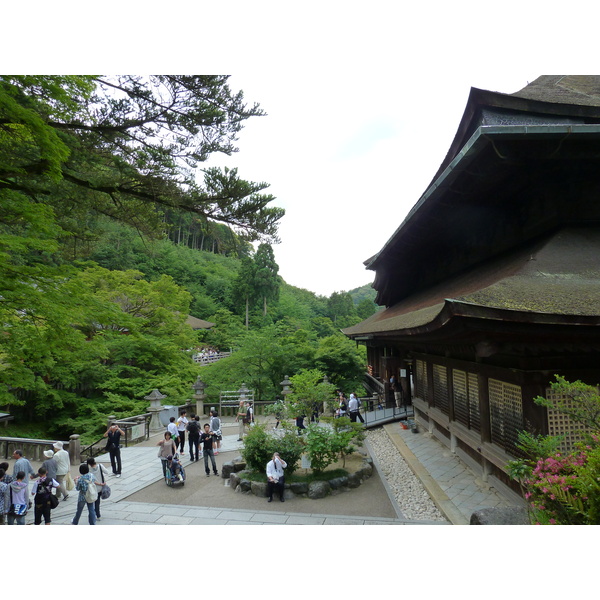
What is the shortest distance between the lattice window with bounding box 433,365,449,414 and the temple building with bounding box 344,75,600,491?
1.71 ft

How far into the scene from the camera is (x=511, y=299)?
4.11 metres

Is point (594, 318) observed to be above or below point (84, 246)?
below

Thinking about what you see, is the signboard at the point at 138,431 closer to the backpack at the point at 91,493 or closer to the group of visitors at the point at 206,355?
the backpack at the point at 91,493

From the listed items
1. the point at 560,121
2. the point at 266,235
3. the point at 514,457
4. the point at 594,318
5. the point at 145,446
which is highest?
the point at 560,121

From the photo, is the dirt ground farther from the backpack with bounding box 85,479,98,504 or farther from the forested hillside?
the forested hillside

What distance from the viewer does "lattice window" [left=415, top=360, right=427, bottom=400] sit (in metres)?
11.5

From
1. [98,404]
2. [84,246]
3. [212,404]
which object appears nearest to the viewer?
[84,246]

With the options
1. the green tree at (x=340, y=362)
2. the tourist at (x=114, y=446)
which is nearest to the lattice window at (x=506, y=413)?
the tourist at (x=114, y=446)

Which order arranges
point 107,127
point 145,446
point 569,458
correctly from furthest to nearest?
point 145,446 < point 107,127 < point 569,458

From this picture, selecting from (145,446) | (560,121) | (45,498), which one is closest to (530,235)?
(560,121)

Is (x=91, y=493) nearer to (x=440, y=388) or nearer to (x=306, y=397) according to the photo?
(x=306, y=397)

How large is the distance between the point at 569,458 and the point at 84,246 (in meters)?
11.3

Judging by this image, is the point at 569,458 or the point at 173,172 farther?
the point at 173,172

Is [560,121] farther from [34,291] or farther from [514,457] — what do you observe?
[34,291]
